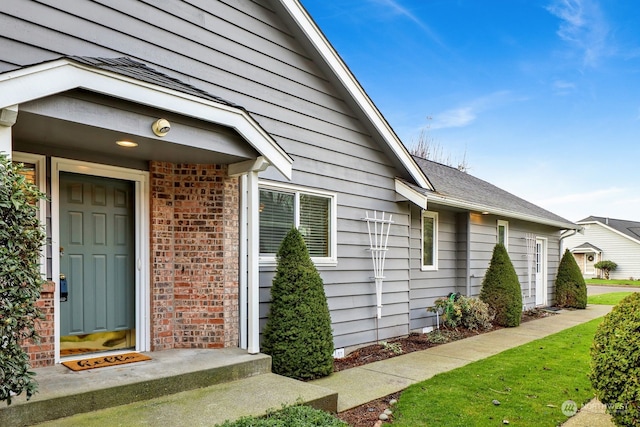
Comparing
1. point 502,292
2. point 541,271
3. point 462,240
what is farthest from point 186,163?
point 541,271

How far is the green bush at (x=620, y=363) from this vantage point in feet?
12.0

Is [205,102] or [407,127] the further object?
[407,127]

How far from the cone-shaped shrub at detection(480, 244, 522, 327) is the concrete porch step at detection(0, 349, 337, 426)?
6.88 m

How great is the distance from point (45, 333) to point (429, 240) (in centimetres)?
750

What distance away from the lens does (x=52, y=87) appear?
3.30 m

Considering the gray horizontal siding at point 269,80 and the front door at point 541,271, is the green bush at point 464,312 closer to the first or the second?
the gray horizontal siding at point 269,80

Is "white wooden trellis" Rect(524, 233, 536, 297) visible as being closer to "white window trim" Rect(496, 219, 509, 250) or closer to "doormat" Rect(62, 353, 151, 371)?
"white window trim" Rect(496, 219, 509, 250)

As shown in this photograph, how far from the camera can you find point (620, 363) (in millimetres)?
3762

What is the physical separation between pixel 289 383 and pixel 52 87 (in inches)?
130

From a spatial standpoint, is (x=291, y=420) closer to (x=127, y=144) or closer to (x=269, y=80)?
(x=127, y=144)

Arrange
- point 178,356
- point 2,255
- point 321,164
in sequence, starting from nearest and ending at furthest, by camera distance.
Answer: point 2,255 < point 178,356 < point 321,164

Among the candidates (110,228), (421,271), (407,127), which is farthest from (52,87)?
(407,127)

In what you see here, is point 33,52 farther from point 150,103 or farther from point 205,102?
point 205,102

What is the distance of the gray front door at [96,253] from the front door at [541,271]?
500 inches
